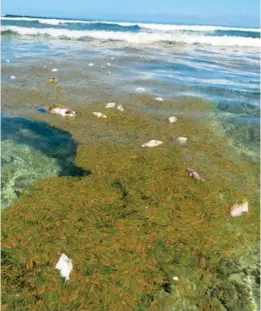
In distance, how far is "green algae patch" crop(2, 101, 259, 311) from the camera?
389cm

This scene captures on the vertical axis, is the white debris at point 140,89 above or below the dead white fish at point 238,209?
above

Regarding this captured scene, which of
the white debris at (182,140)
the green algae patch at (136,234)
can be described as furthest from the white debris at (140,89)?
the green algae patch at (136,234)

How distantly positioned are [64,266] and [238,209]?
2.96 meters

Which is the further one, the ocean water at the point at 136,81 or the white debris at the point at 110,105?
the white debris at the point at 110,105

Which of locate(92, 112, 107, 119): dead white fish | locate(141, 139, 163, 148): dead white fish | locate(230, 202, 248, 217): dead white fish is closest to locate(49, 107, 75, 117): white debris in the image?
locate(92, 112, 107, 119): dead white fish

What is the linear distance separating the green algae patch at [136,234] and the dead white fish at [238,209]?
0.31 ft

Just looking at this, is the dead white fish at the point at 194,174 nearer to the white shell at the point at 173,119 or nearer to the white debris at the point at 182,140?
the white debris at the point at 182,140

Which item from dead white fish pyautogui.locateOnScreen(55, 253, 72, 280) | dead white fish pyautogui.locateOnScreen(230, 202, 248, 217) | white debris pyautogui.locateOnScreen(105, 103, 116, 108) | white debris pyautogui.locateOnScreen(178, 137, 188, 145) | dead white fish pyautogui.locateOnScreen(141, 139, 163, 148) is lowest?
dead white fish pyautogui.locateOnScreen(230, 202, 248, 217)

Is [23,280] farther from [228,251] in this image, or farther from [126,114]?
[126,114]

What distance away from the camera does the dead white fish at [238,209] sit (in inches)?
214

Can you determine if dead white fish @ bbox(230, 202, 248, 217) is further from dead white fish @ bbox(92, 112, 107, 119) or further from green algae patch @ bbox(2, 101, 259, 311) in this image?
dead white fish @ bbox(92, 112, 107, 119)

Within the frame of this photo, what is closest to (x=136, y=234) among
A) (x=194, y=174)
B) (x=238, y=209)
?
(x=238, y=209)

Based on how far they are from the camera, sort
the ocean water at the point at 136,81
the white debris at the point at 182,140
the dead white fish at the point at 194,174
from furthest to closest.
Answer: the ocean water at the point at 136,81
the white debris at the point at 182,140
the dead white fish at the point at 194,174

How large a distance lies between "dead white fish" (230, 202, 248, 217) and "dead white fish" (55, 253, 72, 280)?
2756 millimetres
